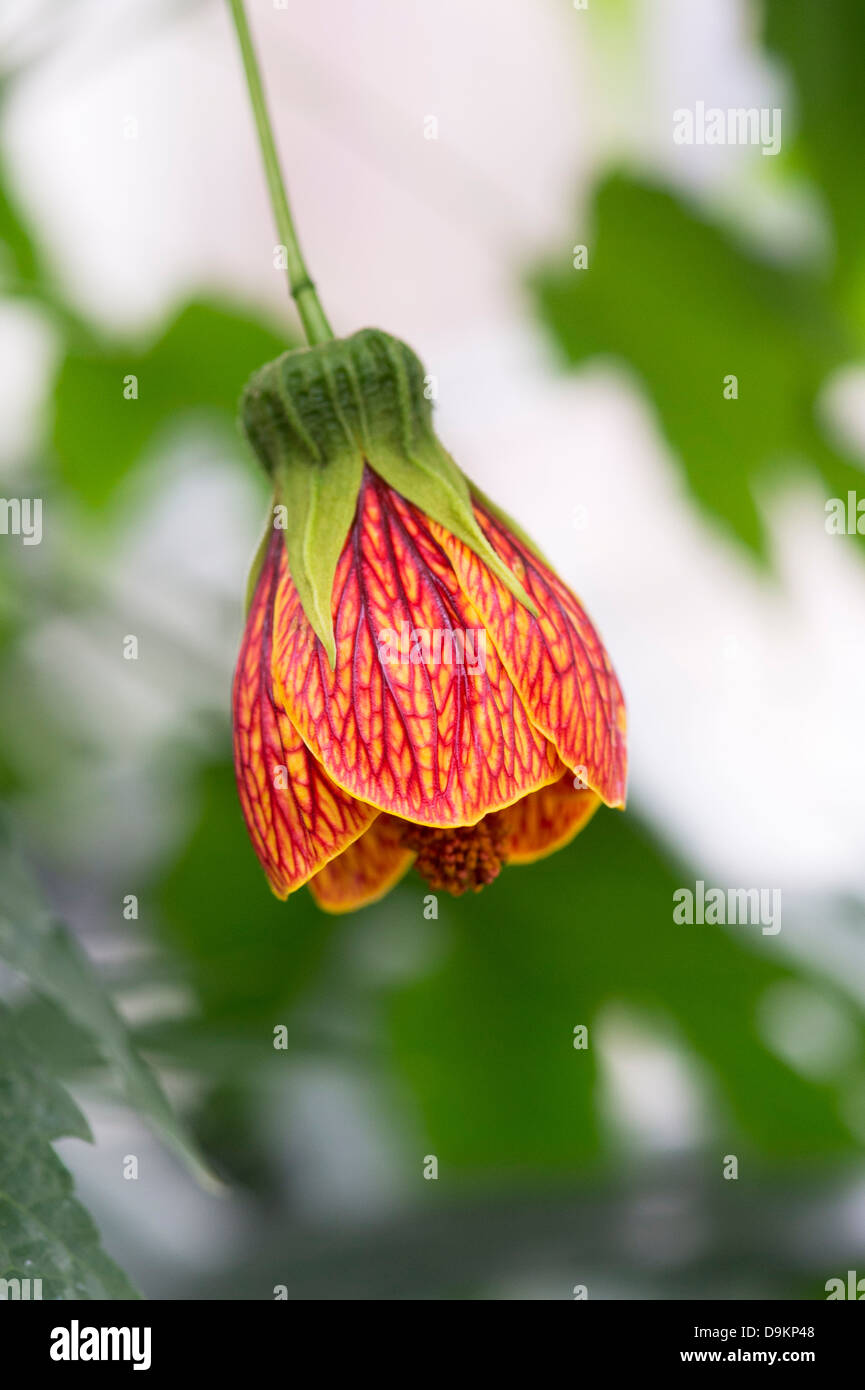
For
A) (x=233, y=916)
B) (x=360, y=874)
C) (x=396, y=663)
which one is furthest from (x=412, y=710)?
(x=233, y=916)

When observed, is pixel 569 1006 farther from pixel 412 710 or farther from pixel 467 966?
pixel 412 710

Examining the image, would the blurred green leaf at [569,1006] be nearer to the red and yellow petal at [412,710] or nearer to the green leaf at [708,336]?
the green leaf at [708,336]

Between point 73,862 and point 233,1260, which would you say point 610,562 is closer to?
point 73,862

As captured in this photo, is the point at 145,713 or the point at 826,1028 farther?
the point at 145,713

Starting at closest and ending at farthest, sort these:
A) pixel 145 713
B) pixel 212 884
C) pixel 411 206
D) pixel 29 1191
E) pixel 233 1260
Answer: pixel 29 1191, pixel 233 1260, pixel 212 884, pixel 145 713, pixel 411 206

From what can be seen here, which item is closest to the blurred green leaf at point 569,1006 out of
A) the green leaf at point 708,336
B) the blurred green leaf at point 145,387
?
the green leaf at point 708,336
